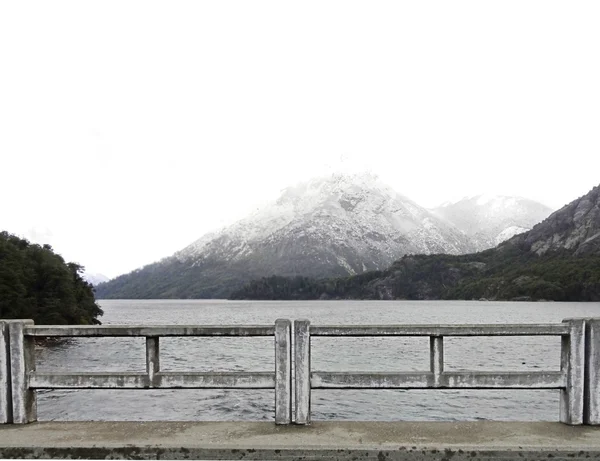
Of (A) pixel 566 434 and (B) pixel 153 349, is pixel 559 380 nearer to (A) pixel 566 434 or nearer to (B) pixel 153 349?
(A) pixel 566 434

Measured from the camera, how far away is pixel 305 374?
8.37 meters

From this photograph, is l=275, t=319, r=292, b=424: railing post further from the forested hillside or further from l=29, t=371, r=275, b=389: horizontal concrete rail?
the forested hillside

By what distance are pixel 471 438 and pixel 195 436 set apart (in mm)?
3749

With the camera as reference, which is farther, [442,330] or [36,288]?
[36,288]

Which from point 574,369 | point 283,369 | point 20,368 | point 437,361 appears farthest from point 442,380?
point 20,368

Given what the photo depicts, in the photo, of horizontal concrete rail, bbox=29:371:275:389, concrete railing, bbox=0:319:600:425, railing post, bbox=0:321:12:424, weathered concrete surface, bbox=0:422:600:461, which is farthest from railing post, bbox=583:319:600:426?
railing post, bbox=0:321:12:424

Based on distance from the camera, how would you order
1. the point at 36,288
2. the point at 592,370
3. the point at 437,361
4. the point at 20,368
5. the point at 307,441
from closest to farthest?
the point at 307,441 < the point at 592,370 < the point at 437,361 < the point at 20,368 < the point at 36,288

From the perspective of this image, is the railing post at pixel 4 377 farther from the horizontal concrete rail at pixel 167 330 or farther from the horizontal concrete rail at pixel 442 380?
the horizontal concrete rail at pixel 442 380

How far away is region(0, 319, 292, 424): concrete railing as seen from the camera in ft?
27.7

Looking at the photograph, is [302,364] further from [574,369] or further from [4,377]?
[4,377]

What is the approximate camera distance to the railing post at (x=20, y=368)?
8.49 meters

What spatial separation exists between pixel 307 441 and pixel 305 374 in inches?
38.8

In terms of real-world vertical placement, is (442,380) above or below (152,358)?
below

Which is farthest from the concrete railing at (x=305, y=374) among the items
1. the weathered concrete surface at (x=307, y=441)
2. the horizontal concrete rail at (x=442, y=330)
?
the weathered concrete surface at (x=307, y=441)
